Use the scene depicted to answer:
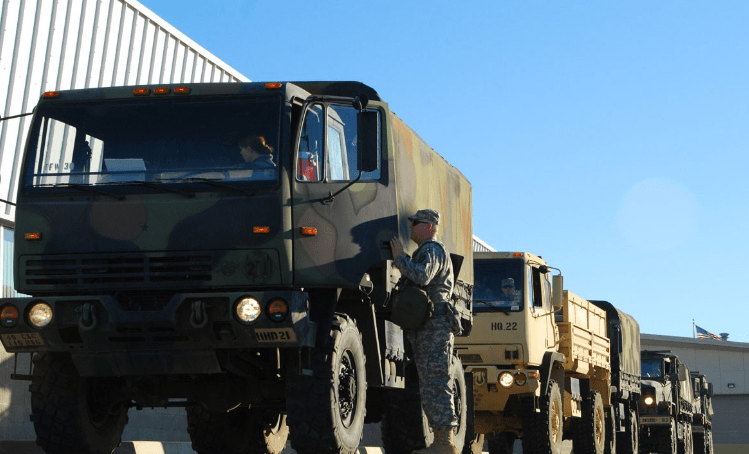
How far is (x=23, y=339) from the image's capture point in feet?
28.2

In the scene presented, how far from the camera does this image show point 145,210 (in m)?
8.62

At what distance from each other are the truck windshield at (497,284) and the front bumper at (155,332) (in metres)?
7.42

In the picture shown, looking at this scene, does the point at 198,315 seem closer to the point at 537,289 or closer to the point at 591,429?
the point at 537,289

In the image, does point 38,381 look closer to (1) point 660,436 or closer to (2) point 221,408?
(2) point 221,408

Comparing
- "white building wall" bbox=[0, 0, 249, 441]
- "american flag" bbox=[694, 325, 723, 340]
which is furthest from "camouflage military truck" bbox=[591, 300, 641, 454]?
"american flag" bbox=[694, 325, 723, 340]

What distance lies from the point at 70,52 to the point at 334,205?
10110 millimetres

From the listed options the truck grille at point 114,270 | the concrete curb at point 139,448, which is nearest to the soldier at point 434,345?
the truck grille at point 114,270

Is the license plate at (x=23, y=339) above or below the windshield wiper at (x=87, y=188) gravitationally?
below

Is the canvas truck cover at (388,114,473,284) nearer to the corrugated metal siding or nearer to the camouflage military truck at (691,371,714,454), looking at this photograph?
the corrugated metal siding

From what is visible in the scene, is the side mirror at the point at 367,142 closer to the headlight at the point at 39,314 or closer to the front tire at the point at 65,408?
the headlight at the point at 39,314

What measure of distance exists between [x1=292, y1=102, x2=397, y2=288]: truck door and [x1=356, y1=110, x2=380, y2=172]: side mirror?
1.01 feet

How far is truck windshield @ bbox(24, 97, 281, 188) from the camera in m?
8.73

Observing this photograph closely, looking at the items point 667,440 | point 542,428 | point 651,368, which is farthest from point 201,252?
point 651,368

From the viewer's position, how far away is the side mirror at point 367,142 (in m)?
8.48
